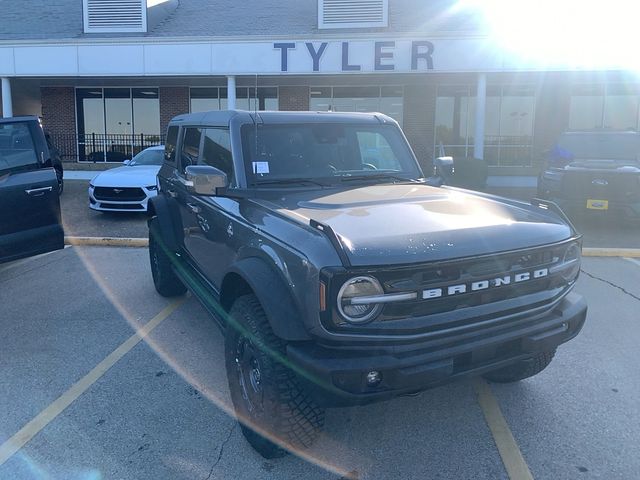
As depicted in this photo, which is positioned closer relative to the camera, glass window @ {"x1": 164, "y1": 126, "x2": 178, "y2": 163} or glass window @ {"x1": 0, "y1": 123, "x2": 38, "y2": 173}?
glass window @ {"x1": 164, "y1": 126, "x2": 178, "y2": 163}

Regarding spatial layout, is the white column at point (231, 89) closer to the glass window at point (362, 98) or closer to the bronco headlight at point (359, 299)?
the glass window at point (362, 98)

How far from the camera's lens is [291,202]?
11.7 ft

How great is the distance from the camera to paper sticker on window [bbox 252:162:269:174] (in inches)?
155

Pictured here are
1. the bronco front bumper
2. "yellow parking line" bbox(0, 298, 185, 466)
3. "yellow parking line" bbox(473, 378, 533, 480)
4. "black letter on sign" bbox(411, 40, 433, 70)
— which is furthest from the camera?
"black letter on sign" bbox(411, 40, 433, 70)

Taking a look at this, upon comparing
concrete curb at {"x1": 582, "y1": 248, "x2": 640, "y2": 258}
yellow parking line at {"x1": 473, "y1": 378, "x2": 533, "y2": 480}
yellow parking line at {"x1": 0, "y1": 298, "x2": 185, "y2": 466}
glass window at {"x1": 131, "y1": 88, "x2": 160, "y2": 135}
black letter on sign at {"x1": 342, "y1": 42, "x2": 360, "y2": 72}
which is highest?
black letter on sign at {"x1": 342, "y1": 42, "x2": 360, "y2": 72}

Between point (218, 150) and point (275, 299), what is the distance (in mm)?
1856

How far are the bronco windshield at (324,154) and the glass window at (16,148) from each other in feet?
10.0

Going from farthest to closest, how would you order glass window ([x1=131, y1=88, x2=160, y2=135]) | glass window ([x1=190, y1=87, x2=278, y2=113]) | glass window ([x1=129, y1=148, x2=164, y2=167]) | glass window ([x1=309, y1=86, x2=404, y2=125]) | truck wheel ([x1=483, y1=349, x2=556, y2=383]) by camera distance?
glass window ([x1=131, y1=88, x2=160, y2=135]) < glass window ([x1=190, y1=87, x2=278, y2=113]) < glass window ([x1=309, y1=86, x2=404, y2=125]) < glass window ([x1=129, y1=148, x2=164, y2=167]) < truck wheel ([x1=483, y1=349, x2=556, y2=383])

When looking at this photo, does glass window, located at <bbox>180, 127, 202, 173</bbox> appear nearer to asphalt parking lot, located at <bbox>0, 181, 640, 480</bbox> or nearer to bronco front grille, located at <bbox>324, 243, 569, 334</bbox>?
asphalt parking lot, located at <bbox>0, 181, 640, 480</bbox>

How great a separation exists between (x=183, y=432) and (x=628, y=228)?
9.15 meters

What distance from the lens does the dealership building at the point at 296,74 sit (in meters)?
15.3

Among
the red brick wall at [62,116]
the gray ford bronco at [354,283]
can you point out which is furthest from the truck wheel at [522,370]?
the red brick wall at [62,116]

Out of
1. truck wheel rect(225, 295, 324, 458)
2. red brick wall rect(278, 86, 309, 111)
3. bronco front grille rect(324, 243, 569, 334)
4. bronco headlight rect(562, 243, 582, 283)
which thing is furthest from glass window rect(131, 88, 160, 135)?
bronco front grille rect(324, 243, 569, 334)

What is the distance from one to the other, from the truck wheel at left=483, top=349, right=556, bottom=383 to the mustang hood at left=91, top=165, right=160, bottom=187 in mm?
7861
